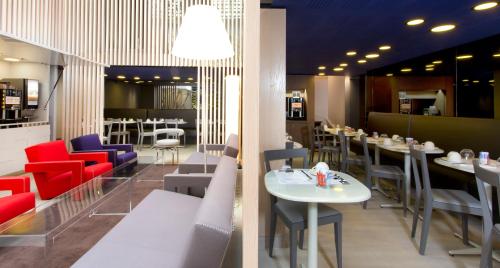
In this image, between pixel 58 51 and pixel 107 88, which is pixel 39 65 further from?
pixel 107 88

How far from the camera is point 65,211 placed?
12.0 feet

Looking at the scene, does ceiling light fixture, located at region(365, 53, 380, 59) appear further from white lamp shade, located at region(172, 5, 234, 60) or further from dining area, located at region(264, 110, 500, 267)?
white lamp shade, located at region(172, 5, 234, 60)

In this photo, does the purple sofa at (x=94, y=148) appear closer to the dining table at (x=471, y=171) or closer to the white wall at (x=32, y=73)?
the white wall at (x=32, y=73)

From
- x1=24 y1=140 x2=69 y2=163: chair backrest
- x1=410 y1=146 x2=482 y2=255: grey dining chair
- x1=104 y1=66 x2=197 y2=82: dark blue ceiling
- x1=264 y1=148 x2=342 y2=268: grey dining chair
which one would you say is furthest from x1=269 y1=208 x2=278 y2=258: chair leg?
x1=104 y1=66 x2=197 y2=82: dark blue ceiling

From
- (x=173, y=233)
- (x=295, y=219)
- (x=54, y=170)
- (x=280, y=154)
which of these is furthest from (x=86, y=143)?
(x=295, y=219)

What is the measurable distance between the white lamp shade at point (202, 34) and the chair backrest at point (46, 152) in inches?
109

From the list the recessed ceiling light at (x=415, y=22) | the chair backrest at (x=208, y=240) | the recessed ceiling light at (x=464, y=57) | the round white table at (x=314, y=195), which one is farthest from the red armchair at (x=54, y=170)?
the recessed ceiling light at (x=464, y=57)

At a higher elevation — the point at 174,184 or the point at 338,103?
the point at 338,103

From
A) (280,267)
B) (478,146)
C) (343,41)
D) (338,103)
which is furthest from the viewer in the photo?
(338,103)

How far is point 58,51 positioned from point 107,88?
7084 mm

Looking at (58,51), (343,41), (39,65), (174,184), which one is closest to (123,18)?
(58,51)

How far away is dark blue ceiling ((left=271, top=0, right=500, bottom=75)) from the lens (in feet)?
11.6

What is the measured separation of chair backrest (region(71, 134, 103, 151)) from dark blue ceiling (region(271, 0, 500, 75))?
13.3 feet

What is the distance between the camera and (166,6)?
7133mm
